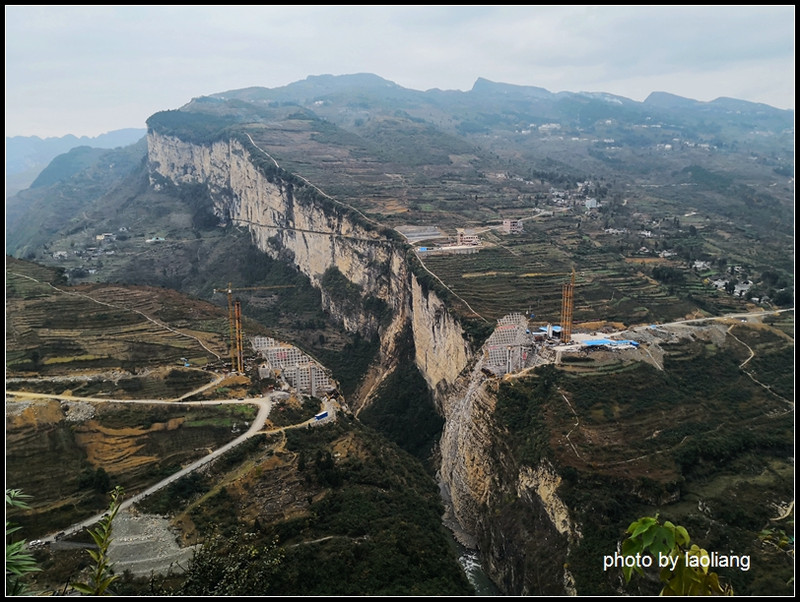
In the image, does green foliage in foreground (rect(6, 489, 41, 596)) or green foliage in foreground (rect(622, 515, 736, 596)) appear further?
green foliage in foreground (rect(6, 489, 41, 596))

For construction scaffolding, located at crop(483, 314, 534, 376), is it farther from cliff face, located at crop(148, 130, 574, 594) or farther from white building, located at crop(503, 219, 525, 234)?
white building, located at crop(503, 219, 525, 234)

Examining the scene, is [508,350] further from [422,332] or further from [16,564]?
[16,564]

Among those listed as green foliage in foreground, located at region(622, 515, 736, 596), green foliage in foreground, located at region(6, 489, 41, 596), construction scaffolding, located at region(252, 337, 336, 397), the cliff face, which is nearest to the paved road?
construction scaffolding, located at region(252, 337, 336, 397)

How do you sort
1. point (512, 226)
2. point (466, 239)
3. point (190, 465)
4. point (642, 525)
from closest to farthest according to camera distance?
point (642, 525) < point (190, 465) < point (466, 239) < point (512, 226)

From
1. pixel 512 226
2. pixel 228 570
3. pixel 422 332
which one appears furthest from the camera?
pixel 512 226

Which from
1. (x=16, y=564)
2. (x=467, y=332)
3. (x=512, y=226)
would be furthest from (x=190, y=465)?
(x=512, y=226)

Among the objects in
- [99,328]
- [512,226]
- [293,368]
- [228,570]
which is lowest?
[293,368]

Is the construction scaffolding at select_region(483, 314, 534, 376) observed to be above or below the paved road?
above

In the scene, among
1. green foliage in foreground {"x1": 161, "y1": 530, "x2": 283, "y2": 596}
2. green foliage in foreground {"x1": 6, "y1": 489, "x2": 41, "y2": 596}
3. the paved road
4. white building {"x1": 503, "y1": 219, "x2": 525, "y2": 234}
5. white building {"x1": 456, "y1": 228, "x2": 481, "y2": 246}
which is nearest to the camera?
green foliage in foreground {"x1": 6, "y1": 489, "x2": 41, "y2": 596}

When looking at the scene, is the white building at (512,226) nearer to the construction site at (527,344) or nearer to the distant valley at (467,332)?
the distant valley at (467,332)
